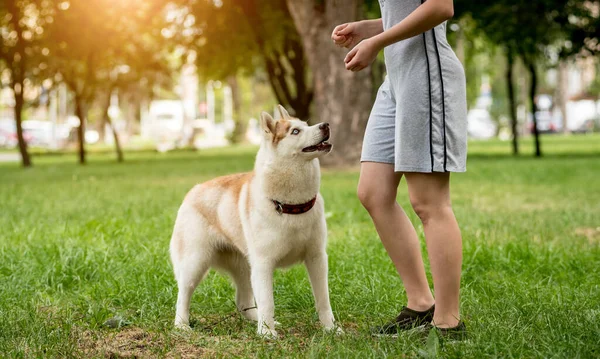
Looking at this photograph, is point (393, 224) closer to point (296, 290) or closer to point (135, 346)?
point (296, 290)

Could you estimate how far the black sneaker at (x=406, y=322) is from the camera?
4.50 m

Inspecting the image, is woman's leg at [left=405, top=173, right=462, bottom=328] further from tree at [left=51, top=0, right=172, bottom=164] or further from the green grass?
tree at [left=51, top=0, right=172, bottom=164]

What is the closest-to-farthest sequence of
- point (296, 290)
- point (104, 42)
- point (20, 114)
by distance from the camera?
point (296, 290)
point (20, 114)
point (104, 42)

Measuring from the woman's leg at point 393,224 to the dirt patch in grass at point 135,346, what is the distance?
115cm

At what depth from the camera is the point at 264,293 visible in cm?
460

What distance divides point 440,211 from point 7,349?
230 centimetres

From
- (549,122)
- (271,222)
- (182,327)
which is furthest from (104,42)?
(549,122)

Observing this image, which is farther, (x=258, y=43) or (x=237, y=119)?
(x=237, y=119)

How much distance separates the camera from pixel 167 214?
9672 millimetres

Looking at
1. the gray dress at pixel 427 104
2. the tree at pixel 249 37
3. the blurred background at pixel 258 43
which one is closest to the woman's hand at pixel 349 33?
the gray dress at pixel 427 104

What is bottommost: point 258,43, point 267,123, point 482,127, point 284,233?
point 482,127

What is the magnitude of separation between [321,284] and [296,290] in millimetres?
1001

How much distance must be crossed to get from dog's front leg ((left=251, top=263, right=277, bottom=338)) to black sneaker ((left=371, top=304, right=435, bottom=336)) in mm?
573

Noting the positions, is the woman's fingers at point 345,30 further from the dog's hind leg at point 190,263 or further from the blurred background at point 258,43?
the blurred background at point 258,43
